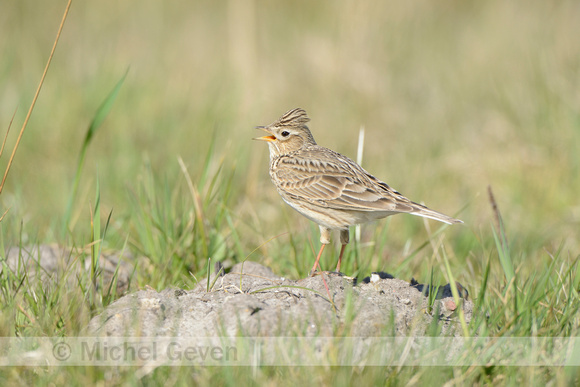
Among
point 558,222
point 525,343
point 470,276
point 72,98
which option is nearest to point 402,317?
point 525,343

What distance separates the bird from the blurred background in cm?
33

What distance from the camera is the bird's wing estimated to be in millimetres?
4562

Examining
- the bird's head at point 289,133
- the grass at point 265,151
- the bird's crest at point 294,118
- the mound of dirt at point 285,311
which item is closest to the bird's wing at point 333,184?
the bird's head at point 289,133

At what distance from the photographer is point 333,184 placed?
15.8 ft

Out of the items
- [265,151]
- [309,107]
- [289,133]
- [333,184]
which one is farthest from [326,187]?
[309,107]

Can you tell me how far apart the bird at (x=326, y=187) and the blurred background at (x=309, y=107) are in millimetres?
331

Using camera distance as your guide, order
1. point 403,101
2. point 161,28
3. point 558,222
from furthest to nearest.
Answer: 1. point 161,28
2. point 403,101
3. point 558,222

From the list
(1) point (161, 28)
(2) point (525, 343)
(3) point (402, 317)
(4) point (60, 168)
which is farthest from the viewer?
(1) point (161, 28)

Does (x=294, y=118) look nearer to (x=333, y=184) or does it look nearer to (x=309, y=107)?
(x=333, y=184)

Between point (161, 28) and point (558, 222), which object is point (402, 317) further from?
point (161, 28)

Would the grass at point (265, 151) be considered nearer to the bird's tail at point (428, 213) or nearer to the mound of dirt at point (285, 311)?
the mound of dirt at point (285, 311)

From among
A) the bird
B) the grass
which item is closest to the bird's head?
the bird

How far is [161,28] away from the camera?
11945mm

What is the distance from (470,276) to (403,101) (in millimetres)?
4922
